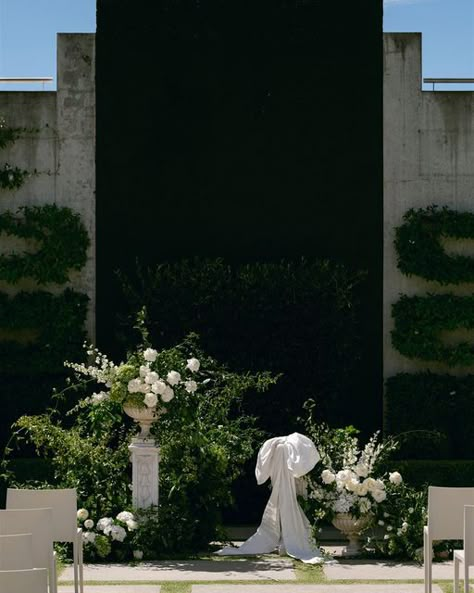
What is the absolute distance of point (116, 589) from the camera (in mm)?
8758

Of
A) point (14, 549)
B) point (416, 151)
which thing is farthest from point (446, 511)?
point (416, 151)

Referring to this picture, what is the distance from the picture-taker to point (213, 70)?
43.9 ft

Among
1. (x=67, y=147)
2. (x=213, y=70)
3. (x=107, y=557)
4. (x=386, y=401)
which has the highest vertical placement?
(x=213, y=70)

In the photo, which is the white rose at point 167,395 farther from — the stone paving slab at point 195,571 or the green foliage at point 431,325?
the green foliage at point 431,325

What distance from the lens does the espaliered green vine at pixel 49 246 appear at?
43.5 ft

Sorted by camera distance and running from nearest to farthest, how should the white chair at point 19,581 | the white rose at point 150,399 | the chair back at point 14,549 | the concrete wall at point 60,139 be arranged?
the white chair at point 19,581
the chair back at point 14,549
the white rose at point 150,399
the concrete wall at point 60,139

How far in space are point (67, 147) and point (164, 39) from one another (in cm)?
Result: 158

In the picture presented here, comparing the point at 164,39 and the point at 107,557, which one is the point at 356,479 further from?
the point at 164,39

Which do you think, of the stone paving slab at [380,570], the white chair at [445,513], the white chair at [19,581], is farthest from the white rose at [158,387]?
the white chair at [19,581]

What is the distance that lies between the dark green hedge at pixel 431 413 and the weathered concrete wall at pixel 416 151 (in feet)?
0.94

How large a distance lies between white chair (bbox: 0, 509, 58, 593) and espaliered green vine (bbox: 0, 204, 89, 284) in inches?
248

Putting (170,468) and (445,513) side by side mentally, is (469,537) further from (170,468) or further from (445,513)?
(170,468)

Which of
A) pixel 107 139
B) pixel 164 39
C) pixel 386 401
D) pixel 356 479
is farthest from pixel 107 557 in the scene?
pixel 164 39

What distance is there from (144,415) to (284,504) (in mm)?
1424
